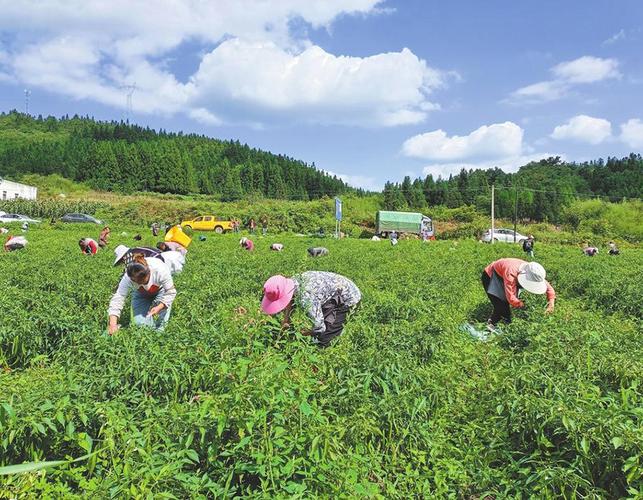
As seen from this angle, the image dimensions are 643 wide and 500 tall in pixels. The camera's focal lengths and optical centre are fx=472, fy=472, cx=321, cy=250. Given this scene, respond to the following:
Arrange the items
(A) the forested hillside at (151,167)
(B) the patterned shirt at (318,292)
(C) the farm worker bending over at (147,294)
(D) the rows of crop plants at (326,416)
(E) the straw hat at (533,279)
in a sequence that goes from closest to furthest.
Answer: (D) the rows of crop plants at (326,416), (B) the patterned shirt at (318,292), (C) the farm worker bending over at (147,294), (E) the straw hat at (533,279), (A) the forested hillside at (151,167)

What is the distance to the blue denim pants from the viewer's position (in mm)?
5598

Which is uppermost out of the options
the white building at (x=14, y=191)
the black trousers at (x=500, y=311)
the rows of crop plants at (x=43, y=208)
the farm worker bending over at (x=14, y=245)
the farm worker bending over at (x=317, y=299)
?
the white building at (x=14, y=191)

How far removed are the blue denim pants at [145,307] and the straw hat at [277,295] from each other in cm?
172

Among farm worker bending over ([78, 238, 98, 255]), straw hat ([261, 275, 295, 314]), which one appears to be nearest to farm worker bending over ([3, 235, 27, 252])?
farm worker bending over ([78, 238, 98, 255])

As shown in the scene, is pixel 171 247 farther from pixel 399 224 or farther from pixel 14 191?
pixel 14 191

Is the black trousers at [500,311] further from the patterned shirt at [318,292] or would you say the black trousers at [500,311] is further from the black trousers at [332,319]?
the black trousers at [332,319]

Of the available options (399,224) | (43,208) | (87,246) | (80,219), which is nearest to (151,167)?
(43,208)

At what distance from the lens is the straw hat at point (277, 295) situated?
442cm

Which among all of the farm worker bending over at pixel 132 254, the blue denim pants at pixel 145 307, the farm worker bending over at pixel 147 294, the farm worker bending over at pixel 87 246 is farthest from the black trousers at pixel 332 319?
the farm worker bending over at pixel 87 246

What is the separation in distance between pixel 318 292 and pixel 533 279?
124 inches

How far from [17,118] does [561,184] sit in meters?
138

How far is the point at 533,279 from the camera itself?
6184 mm

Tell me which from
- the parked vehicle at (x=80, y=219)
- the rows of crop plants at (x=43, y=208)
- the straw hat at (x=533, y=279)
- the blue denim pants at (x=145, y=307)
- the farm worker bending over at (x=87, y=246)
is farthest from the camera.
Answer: the rows of crop plants at (x=43, y=208)

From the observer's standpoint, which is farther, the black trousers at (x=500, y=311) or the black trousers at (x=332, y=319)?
the black trousers at (x=500, y=311)
